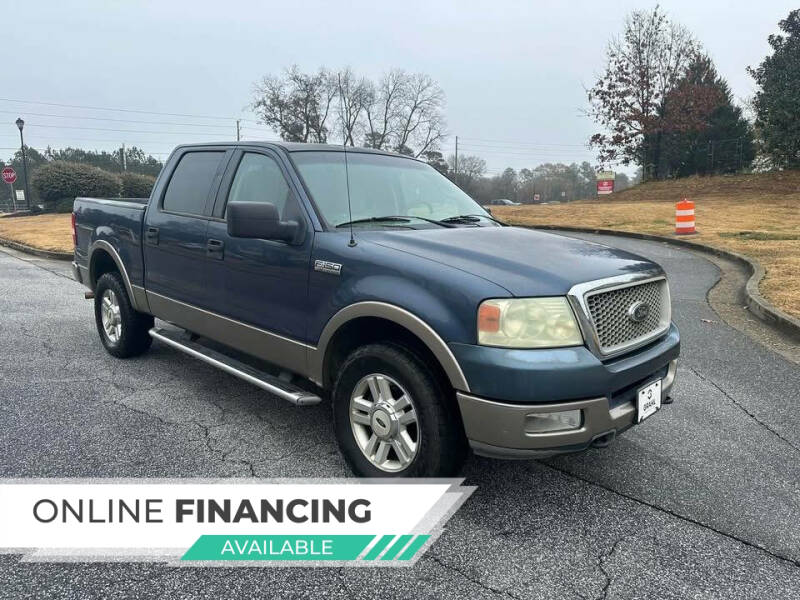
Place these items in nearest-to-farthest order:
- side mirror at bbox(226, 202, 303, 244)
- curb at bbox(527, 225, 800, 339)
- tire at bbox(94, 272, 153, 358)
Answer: side mirror at bbox(226, 202, 303, 244), tire at bbox(94, 272, 153, 358), curb at bbox(527, 225, 800, 339)

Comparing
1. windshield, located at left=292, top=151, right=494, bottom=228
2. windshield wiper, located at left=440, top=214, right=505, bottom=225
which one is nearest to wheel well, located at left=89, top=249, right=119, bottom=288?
windshield, located at left=292, top=151, right=494, bottom=228

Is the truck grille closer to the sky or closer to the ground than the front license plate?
closer to the sky

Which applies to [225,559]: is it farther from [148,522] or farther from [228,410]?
[228,410]

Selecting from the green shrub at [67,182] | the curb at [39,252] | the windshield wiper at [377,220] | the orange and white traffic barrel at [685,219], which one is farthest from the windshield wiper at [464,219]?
the green shrub at [67,182]

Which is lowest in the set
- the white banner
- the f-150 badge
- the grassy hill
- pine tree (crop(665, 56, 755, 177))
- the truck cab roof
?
the white banner

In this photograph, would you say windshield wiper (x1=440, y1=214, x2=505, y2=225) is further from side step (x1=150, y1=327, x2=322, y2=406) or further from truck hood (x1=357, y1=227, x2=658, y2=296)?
side step (x1=150, y1=327, x2=322, y2=406)

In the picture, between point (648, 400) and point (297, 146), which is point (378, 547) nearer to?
point (648, 400)

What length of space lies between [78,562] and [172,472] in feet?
2.57

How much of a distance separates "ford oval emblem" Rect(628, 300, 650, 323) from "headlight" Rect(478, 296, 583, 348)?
455 mm

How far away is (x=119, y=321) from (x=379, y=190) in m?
2.92

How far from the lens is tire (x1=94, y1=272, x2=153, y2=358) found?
207 inches

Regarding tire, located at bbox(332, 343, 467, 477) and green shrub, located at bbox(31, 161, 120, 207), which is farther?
green shrub, located at bbox(31, 161, 120, 207)

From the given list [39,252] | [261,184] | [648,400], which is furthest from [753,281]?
[39,252]

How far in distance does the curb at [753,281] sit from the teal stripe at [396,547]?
534 cm
